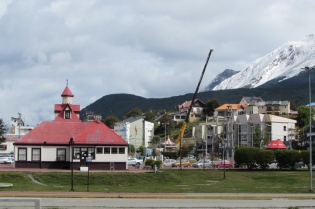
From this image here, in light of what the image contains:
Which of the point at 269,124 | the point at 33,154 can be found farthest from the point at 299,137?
the point at 33,154

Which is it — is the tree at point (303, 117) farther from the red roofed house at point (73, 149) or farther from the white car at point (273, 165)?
the red roofed house at point (73, 149)

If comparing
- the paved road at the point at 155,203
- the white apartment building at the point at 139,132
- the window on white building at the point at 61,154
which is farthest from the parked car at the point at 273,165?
the white apartment building at the point at 139,132

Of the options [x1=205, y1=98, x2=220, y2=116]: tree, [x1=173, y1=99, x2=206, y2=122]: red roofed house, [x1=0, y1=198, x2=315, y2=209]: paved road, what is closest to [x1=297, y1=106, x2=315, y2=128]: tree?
[x1=173, y1=99, x2=206, y2=122]: red roofed house

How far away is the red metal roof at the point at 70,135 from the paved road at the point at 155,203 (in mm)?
32874

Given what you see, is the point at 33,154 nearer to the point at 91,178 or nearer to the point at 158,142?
the point at 91,178

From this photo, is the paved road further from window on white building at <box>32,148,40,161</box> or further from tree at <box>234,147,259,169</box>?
tree at <box>234,147,259,169</box>

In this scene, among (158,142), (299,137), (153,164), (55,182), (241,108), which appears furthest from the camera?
(241,108)

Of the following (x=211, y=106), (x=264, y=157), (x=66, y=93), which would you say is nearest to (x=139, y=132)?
(x=211, y=106)

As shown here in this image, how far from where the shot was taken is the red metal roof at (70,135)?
5938 cm

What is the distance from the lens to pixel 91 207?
73.5ft

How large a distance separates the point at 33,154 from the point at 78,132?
21.1ft

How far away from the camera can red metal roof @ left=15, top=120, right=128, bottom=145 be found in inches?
2338

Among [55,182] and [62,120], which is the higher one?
[62,120]

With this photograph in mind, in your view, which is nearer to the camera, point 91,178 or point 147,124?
point 91,178
